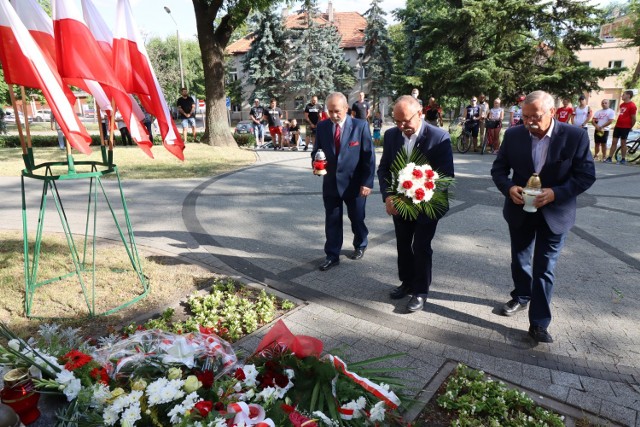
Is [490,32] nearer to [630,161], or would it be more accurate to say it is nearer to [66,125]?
[630,161]

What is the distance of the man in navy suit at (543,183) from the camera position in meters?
3.22

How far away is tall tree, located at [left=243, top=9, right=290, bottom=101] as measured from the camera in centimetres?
3803

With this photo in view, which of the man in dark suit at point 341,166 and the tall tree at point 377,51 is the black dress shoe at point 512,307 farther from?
the tall tree at point 377,51

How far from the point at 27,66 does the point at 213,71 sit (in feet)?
43.7

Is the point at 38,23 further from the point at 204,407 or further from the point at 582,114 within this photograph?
the point at 582,114

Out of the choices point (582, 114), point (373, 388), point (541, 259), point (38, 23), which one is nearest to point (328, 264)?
point (541, 259)

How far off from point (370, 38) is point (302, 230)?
1407 inches

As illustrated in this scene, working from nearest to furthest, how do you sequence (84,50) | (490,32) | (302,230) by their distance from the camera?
(84,50) → (302,230) → (490,32)

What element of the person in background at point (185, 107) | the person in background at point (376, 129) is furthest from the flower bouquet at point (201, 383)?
the person in background at point (376, 129)

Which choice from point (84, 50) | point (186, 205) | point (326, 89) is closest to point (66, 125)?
point (84, 50)

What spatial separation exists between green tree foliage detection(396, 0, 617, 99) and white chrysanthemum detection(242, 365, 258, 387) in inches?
731

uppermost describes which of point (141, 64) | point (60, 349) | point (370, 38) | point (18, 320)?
point (370, 38)

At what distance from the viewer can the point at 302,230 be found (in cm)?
648

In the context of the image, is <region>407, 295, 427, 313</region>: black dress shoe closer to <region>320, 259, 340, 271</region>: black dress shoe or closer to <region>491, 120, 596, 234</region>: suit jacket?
<region>491, 120, 596, 234</region>: suit jacket
